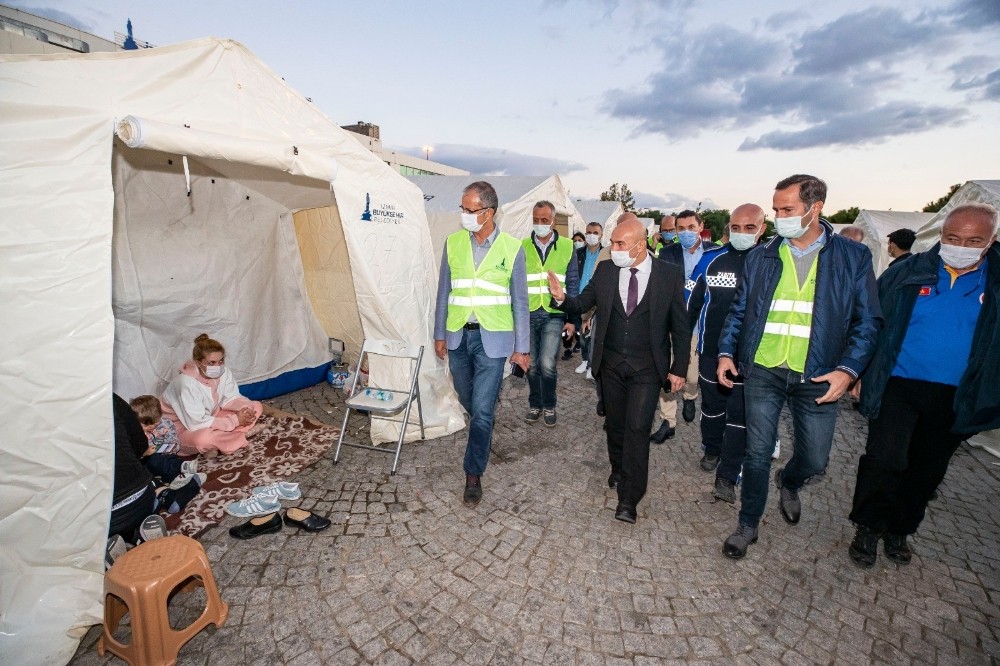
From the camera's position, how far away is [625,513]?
351 cm

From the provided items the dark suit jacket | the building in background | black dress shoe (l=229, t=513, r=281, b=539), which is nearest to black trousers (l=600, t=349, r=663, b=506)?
the dark suit jacket

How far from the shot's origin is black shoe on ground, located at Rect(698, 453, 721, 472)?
4.37 meters

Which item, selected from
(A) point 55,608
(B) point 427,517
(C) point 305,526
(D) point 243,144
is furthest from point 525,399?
(A) point 55,608

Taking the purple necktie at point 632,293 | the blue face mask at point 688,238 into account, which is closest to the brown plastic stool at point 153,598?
the purple necktie at point 632,293

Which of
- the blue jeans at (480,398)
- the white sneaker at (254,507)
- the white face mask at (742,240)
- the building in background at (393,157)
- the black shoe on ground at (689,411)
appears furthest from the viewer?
the building in background at (393,157)

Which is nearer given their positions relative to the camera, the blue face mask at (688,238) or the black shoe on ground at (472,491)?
the black shoe on ground at (472,491)

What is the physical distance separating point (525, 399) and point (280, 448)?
2896 mm

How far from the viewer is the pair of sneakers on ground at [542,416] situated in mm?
5273

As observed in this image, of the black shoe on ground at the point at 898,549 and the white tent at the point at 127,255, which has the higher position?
the white tent at the point at 127,255

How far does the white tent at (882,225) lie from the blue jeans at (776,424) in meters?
10.0

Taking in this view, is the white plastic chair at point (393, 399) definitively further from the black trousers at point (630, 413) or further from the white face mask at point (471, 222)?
the black trousers at point (630, 413)

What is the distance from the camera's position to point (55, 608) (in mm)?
2410

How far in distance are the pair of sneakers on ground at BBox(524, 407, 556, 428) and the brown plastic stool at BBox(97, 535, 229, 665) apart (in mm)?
3405

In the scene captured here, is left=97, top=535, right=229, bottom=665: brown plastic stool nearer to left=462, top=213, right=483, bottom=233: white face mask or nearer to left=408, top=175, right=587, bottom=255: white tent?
left=462, top=213, right=483, bottom=233: white face mask
